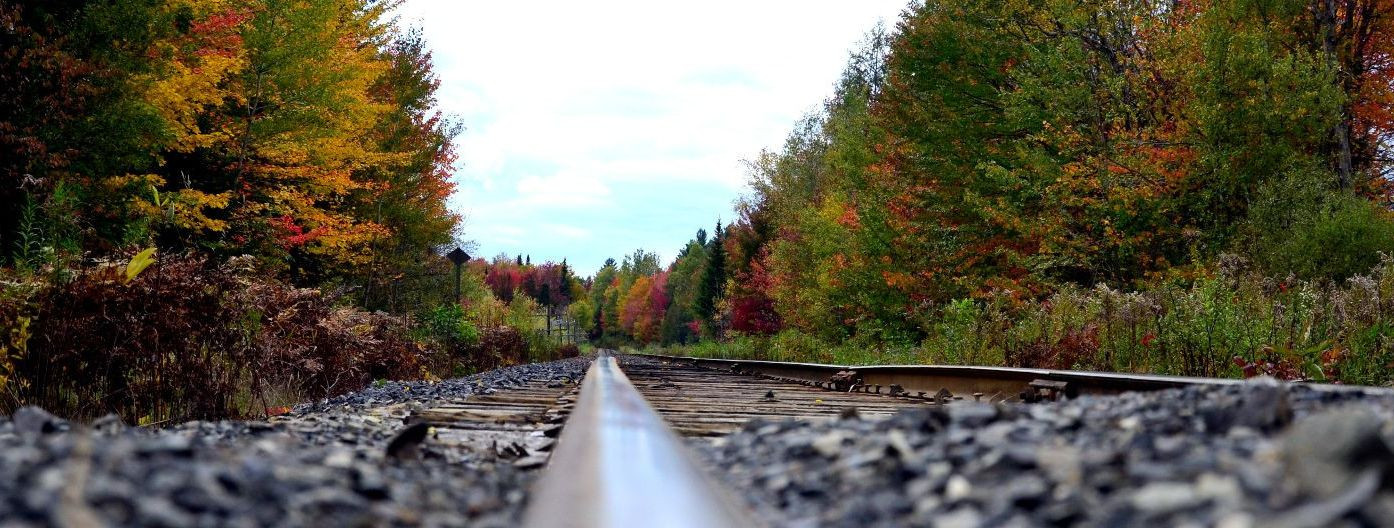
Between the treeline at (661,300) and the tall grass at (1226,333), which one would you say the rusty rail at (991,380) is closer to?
the tall grass at (1226,333)

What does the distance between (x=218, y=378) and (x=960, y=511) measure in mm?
5804

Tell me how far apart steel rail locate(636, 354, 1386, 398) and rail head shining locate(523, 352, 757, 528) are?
2284 millimetres

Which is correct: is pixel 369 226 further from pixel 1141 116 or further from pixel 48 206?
pixel 1141 116

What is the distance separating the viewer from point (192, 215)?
13.9 metres

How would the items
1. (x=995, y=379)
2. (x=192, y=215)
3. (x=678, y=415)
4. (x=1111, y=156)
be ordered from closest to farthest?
(x=678, y=415) < (x=995, y=379) < (x=192, y=215) < (x=1111, y=156)

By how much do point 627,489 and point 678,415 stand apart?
3388 millimetres

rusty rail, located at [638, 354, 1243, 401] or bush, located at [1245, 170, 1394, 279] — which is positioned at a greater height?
bush, located at [1245, 170, 1394, 279]

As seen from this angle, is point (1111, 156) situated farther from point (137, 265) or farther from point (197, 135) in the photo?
point (197, 135)

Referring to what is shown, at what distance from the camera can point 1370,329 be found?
18.8 feet

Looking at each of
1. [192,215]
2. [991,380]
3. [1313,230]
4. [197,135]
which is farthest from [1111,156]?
[192,215]

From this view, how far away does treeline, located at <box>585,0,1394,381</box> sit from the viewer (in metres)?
12.1

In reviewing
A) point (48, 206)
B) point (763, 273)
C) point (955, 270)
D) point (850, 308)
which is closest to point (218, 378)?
point (48, 206)

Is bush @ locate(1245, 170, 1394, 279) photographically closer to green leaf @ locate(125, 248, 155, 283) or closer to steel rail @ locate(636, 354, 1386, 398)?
steel rail @ locate(636, 354, 1386, 398)

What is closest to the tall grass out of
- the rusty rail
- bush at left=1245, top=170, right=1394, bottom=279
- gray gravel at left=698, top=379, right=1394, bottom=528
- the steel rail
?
bush at left=1245, top=170, right=1394, bottom=279
